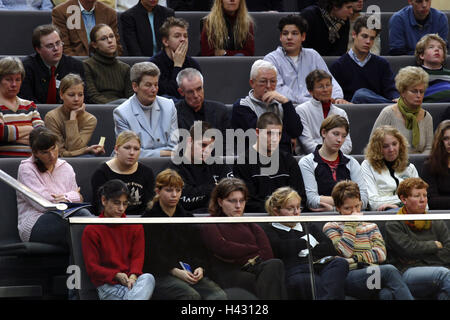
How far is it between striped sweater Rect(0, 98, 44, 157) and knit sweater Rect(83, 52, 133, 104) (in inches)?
26.0

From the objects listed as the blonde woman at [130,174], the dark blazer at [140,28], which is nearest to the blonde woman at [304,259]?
the blonde woman at [130,174]

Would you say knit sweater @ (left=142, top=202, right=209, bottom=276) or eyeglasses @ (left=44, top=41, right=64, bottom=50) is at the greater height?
eyeglasses @ (left=44, top=41, right=64, bottom=50)

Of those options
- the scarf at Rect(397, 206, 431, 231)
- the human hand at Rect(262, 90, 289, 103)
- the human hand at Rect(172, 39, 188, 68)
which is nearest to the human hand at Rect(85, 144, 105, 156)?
the human hand at Rect(172, 39, 188, 68)

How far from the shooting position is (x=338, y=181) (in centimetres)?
494

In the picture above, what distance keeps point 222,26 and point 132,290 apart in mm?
3016

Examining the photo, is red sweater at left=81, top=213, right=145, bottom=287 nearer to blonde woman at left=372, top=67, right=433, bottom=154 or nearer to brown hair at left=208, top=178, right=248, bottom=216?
brown hair at left=208, top=178, right=248, bottom=216

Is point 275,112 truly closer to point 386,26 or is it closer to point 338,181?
point 338,181

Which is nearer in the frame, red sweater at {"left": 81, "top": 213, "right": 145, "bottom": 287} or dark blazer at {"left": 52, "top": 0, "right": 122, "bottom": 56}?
red sweater at {"left": 81, "top": 213, "right": 145, "bottom": 287}

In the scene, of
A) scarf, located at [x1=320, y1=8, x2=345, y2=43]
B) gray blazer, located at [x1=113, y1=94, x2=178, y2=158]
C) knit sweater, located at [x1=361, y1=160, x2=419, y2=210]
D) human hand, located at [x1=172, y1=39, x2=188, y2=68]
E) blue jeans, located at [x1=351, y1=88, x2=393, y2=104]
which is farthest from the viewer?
scarf, located at [x1=320, y1=8, x2=345, y2=43]

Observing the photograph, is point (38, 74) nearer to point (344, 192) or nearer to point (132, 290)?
point (344, 192)

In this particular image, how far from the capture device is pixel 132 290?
349 cm

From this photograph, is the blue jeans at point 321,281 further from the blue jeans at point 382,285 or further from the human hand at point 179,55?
the human hand at point 179,55

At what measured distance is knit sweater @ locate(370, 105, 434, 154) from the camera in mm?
5465

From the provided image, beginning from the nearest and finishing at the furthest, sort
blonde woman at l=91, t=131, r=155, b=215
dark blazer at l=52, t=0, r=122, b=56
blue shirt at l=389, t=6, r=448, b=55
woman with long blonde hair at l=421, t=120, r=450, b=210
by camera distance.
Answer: blonde woman at l=91, t=131, r=155, b=215 < woman with long blonde hair at l=421, t=120, r=450, b=210 < dark blazer at l=52, t=0, r=122, b=56 < blue shirt at l=389, t=6, r=448, b=55
